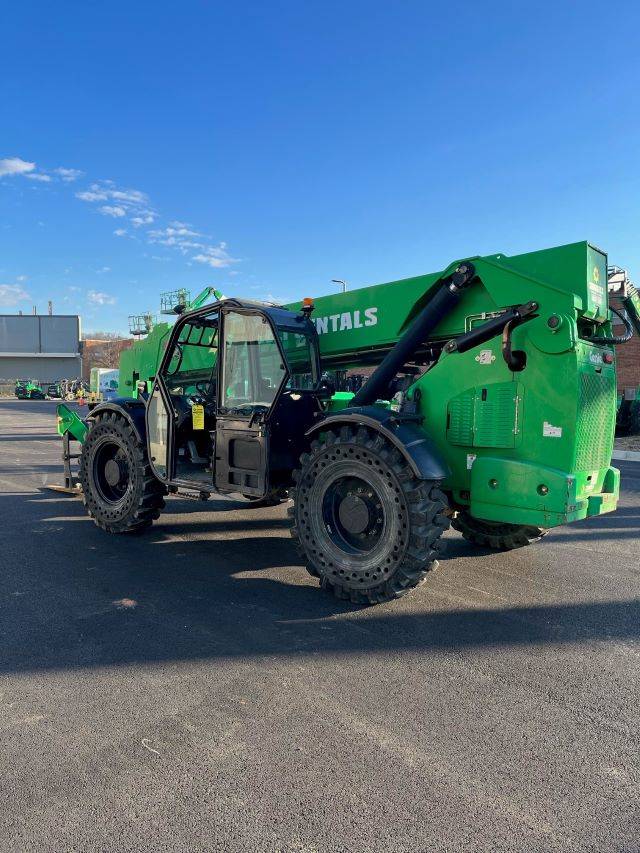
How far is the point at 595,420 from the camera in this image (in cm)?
470

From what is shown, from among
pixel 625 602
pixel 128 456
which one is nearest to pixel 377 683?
pixel 625 602

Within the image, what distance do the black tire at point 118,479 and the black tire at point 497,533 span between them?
3.41 metres

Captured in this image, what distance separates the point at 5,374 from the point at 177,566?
84864mm

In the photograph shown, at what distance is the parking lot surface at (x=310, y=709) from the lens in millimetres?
2357

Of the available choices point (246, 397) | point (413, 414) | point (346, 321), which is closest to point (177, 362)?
point (246, 397)

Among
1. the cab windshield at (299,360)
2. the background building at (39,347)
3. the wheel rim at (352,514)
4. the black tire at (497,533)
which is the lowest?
the black tire at (497,533)

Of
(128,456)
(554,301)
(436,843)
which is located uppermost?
(554,301)

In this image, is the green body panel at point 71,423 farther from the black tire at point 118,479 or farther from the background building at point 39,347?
the background building at point 39,347

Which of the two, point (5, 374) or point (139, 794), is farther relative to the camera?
point (5, 374)

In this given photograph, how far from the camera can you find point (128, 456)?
673cm

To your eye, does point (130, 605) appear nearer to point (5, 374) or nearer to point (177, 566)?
point (177, 566)

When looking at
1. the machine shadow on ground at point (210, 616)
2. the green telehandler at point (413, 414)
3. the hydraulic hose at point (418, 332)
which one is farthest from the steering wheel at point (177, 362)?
the hydraulic hose at point (418, 332)

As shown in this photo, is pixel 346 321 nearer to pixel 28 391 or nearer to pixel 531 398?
pixel 531 398

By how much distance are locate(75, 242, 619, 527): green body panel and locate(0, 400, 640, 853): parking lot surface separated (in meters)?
0.91
